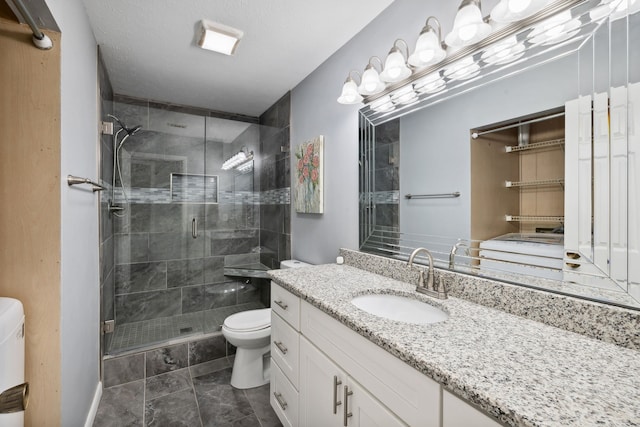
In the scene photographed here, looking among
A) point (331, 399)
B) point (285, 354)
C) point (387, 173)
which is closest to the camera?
point (331, 399)

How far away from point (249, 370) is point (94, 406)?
0.93m

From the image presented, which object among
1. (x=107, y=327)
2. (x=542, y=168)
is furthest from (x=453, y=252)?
(x=107, y=327)

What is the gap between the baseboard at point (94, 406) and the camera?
1660 millimetres

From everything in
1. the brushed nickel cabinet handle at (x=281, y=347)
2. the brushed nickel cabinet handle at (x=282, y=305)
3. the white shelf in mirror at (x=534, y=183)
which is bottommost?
the brushed nickel cabinet handle at (x=281, y=347)

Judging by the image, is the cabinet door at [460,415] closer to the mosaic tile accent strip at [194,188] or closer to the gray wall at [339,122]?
the gray wall at [339,122]

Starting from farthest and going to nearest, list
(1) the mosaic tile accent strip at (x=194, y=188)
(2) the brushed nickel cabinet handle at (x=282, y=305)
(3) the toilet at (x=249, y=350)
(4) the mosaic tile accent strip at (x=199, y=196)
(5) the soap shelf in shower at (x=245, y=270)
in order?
(5) the soap shelf in shower at (x=245, y=270) < (1) the mosaic tile accent strip at (x=194, y=188) < (4) the mosaic tile accent strip at (x=199, y=196) < (3) the toilet at (x=249, y=350) < (2) the brushed nickel cabinet handle at (x=282, y=305)

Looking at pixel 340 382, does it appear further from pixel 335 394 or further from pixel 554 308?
pixel 554 308

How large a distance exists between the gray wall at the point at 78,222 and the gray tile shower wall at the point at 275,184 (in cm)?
146

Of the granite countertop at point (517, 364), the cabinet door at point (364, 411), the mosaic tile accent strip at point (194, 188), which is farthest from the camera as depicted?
the mosaic tile accent strip at point (194, 188)

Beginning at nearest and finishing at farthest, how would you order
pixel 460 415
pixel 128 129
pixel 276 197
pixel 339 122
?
pixel 460 415 < pixel 339 122 < pixel 128 129 < pixel 276 197

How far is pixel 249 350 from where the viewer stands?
2.13 metres

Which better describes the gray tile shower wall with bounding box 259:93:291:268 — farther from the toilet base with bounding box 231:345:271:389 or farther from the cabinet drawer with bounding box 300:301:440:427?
the cabinet drawer with bounding box 300:301:440:427

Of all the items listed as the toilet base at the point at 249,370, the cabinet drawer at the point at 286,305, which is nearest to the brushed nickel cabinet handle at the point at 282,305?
the cabinet drawer at the point at 286,305

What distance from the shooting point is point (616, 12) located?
831 mm
